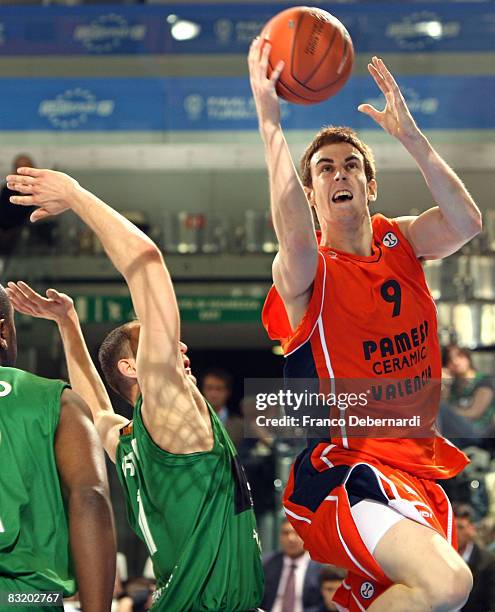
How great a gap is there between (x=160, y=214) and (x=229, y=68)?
1.71 m

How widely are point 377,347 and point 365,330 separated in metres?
0.07

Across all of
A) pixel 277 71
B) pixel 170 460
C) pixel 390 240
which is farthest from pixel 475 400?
pixel 170 460

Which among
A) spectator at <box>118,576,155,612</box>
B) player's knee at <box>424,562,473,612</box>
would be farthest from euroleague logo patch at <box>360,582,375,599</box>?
spectator at <box>118,576,155,612</box>

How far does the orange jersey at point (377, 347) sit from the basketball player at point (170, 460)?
1.56ft

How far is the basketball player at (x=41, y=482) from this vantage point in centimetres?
283

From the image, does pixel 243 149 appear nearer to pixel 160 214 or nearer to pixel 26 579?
pixel 160 214

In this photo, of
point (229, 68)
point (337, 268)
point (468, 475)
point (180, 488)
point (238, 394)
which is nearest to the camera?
point (180, 488)

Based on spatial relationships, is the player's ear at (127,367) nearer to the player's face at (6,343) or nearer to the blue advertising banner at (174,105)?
the player's face at (6,343)

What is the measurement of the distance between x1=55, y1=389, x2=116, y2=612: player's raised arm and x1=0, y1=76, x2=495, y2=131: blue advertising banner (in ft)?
28.2

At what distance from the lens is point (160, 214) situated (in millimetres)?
11977

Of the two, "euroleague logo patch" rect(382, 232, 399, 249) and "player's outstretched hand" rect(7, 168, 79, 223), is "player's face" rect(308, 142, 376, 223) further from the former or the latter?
"player's outstretched hand" rect(7, 168, 79, 223)

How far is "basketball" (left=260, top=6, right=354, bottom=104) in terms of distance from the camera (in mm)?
3756

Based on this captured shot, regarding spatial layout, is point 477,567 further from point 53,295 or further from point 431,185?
point 53,295

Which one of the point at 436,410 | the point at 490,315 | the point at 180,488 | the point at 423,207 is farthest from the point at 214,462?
the point at 423,207
